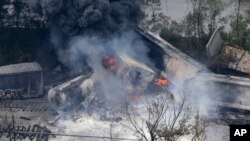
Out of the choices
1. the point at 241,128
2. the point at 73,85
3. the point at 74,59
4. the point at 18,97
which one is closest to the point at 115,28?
the point at 74,59

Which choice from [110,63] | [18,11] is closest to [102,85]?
[110,63]

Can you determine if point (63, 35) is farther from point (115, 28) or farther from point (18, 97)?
point (18, 97)

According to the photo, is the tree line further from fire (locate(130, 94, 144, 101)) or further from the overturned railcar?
the overturned railcar

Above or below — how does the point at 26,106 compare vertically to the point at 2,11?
below

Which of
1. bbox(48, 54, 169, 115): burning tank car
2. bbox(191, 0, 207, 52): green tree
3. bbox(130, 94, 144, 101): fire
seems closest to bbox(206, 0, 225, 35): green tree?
bbox(191, 0, 207, 52): green tree

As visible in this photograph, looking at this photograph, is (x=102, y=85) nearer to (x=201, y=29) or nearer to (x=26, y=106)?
(x=26, y=106)

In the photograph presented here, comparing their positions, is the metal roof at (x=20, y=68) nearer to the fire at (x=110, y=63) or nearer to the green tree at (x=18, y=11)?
the fire at (x=110, y=63)
